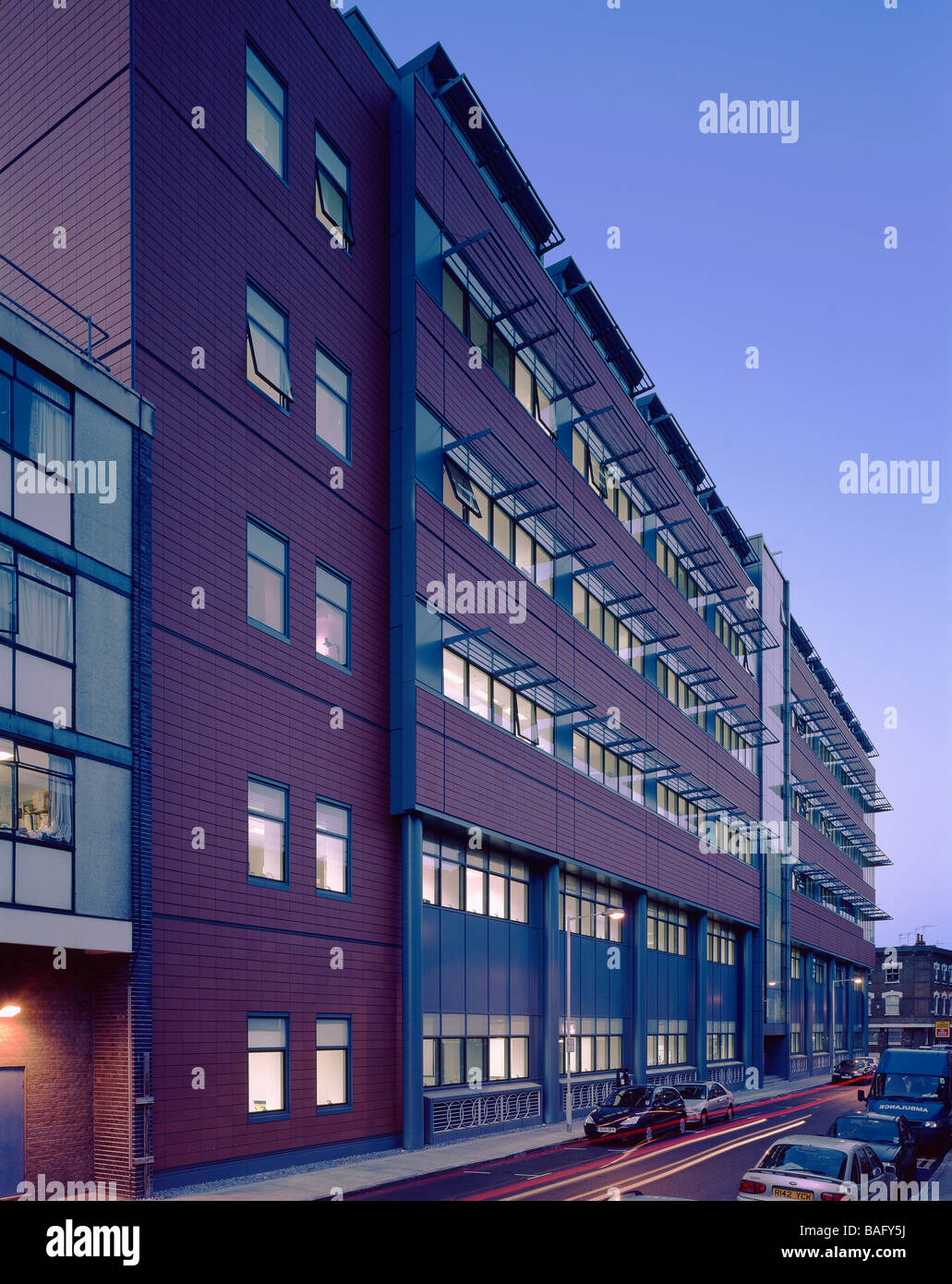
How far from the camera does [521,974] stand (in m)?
34.3

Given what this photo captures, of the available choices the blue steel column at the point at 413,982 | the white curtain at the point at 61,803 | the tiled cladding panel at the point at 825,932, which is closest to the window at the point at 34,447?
the white curtain at the point at 61,803

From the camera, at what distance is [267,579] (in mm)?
24688

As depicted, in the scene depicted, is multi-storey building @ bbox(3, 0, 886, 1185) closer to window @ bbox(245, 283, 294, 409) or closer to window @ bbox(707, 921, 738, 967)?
window @ bbox(245, 283, 294, 409)

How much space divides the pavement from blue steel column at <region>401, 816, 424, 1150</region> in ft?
2.54

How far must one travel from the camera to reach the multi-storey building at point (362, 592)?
71.2ft

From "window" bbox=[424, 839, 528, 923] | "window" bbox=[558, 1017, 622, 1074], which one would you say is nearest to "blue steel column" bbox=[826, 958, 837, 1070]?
"window" bbox=[558, 1017, 622, 1074]

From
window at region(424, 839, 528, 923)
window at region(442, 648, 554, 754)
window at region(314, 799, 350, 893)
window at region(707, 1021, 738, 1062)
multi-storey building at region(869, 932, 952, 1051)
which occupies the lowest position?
multi-storey building at region(869, 932, 952, 1051)

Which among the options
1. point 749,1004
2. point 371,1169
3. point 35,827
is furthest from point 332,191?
point 749,1004

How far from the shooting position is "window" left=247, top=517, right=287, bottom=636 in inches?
950

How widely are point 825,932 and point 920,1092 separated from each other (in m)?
53.6

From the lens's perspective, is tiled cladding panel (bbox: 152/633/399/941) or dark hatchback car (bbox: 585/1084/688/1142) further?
dark hatchback car (bbox: 585/1084/688/1142)

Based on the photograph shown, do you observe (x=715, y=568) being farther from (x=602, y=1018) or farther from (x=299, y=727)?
(x=299, y=727)

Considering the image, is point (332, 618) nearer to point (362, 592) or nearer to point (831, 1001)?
point (362, 592)

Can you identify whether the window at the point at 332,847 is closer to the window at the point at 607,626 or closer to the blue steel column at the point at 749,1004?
the window at the point at 607,626
